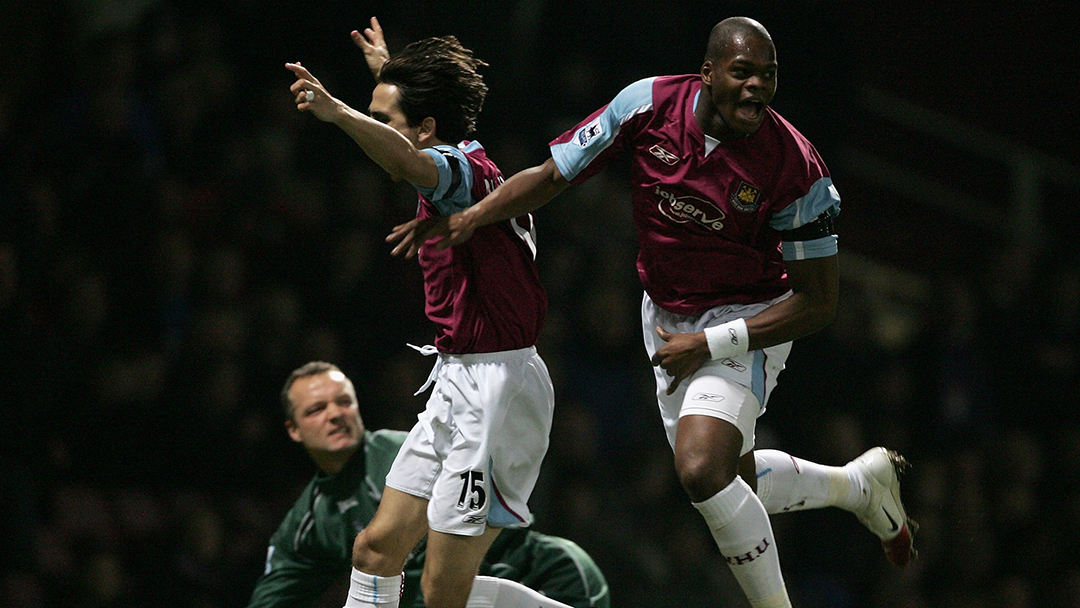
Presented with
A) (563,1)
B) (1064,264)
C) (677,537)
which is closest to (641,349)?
(677,537)

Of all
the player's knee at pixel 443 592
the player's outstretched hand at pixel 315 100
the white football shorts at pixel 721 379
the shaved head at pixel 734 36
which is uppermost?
the player's outstretched hand at pixel 315 100

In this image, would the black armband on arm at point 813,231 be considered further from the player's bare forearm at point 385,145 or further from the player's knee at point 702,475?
the player's bare forearm at point 385,145

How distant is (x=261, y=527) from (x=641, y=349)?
2264mm

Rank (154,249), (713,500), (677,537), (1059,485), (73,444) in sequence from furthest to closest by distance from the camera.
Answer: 1. (1059,485)
2. (677,537)
3. (154,249)
4. (73,444)
5. (713,500)

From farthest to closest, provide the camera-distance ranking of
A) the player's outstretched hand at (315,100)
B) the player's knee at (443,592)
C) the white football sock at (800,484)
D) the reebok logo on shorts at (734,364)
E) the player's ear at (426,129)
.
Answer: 1. the white football sock at (800,484)
2. the player's ear at (426,129)
3. the reebok logo on shorts at (734,364)
4. the player's knee at (443,592)
5. the player's outstretched hand at (315,100)

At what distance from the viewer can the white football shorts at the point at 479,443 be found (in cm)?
351

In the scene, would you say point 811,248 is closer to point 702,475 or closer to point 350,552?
point 702,475

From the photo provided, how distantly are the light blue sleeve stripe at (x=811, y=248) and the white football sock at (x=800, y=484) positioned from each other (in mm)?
696

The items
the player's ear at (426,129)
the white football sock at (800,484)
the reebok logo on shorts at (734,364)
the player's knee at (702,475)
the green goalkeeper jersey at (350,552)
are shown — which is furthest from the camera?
the green goalkeeper jersey at (350,552)

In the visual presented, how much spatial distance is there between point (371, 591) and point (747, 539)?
1.04 meters

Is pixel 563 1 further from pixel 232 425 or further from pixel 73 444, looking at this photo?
pixel 73 444

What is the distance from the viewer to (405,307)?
6.47m

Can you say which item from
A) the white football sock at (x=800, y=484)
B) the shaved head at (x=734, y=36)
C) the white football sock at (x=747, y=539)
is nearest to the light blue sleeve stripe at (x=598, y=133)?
the shaved head at (x=734, y=36)

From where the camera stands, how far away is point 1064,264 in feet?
25.3
